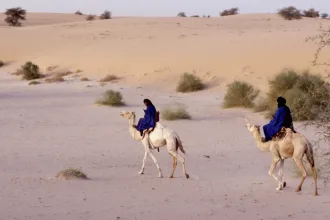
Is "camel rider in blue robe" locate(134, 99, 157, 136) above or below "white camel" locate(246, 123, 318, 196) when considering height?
above

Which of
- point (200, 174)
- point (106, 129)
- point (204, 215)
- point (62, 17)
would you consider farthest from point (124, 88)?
point (62, 17)

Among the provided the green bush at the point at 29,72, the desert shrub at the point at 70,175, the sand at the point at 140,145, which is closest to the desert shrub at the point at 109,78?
the sand at the point at 140,145

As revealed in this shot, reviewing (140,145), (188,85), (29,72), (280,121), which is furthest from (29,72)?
(280,121)

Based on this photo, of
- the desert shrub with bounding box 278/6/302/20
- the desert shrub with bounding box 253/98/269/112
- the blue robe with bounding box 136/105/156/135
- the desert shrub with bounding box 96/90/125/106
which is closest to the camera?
the blue robe with bounding box 136/105/156/135

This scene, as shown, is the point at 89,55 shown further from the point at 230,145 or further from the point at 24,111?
the point at 230,145

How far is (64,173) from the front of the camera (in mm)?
11586

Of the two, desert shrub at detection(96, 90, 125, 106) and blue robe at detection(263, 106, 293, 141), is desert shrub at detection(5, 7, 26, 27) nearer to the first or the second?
desert shrub at detection(96, 90, 125, 106)

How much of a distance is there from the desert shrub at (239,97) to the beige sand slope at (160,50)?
463 cm

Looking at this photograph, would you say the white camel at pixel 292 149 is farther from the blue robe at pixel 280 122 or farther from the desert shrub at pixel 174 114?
the desert shrub at pixel 174 114

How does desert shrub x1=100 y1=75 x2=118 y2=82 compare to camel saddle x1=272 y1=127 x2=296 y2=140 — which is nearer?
camel saddle x1=272 y1=127 x2=296 y2=140

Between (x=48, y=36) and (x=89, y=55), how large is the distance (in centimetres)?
1533

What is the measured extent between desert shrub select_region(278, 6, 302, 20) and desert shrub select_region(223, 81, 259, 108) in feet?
162

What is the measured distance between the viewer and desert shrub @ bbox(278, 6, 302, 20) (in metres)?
72.2

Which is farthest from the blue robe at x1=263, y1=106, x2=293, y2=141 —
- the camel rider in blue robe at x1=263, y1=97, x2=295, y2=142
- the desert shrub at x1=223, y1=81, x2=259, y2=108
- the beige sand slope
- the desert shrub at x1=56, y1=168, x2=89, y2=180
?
the beige sand slope
